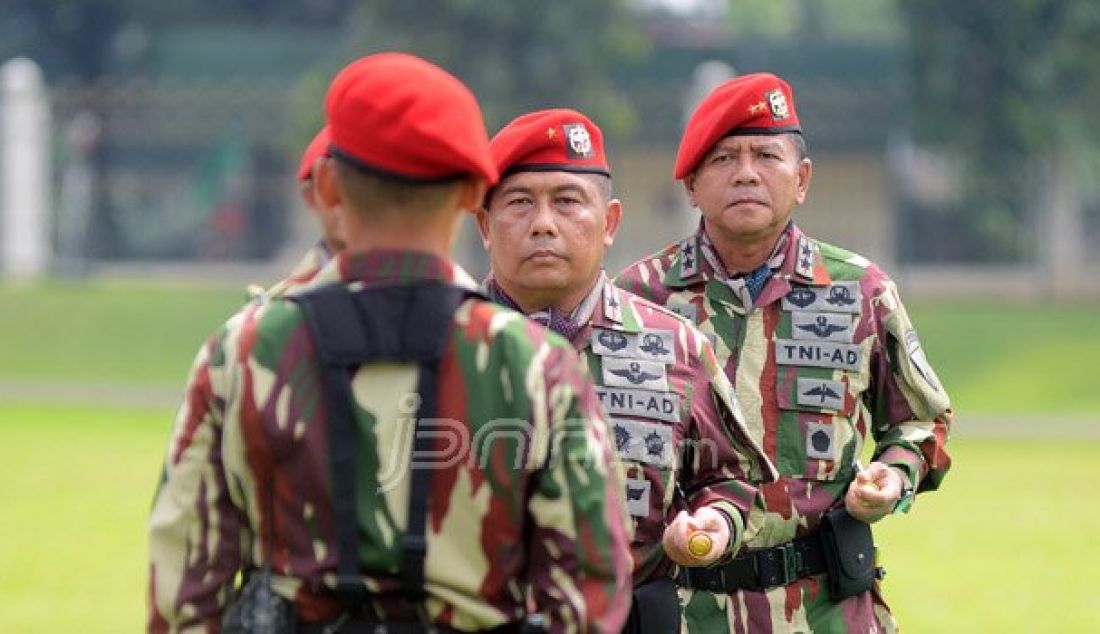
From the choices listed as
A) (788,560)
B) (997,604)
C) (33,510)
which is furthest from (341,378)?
(33,510)

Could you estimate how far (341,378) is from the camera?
12.2 feet

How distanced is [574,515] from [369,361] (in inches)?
16.8

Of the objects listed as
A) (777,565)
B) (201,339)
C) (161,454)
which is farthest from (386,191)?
(201,339)

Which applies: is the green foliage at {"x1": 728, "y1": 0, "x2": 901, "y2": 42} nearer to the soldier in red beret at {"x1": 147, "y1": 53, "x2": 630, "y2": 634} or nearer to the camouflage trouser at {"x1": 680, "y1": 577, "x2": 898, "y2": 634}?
the camouflage trouser at {"x1": 680, "y1": 577, "x2": 898, "y2": 634}

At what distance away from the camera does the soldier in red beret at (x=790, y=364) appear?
599 centimetres

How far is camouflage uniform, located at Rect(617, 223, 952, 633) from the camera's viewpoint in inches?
237

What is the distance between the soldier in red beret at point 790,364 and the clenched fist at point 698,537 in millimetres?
863

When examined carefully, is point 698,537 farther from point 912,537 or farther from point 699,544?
point 912,537

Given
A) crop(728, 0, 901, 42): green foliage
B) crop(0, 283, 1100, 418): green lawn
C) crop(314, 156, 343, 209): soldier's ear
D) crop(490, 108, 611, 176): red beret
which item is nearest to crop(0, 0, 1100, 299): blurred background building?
crop(728, 0, 901, 42): green foliage

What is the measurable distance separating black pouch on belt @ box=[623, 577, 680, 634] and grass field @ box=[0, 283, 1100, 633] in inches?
257

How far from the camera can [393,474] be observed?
375 centimetres

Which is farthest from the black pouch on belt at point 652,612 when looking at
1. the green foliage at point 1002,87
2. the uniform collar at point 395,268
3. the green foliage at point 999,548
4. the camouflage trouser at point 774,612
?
the green foliage at point 1002,87

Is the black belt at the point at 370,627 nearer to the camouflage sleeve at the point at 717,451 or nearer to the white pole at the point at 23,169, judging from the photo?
the camouflage sleeve at the point at 717,451

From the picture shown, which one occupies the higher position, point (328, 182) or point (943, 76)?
point (943, 76)
